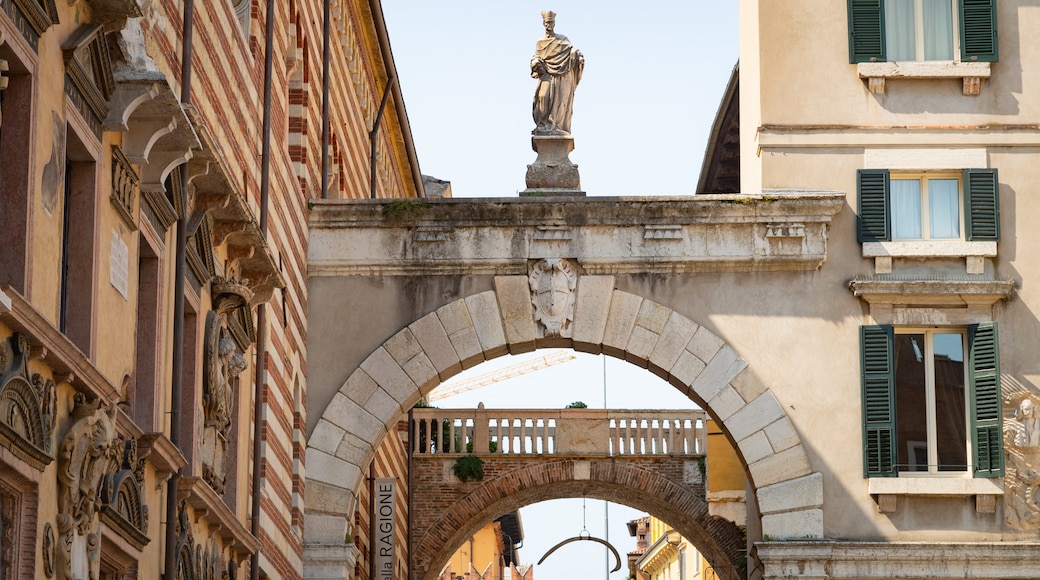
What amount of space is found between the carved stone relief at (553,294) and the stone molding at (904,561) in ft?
10.00

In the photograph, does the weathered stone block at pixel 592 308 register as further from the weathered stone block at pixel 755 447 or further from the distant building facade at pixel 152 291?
the distant building facade at pixel 152 291

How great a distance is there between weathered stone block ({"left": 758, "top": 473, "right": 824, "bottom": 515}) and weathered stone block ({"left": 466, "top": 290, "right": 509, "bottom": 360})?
3.06 metres

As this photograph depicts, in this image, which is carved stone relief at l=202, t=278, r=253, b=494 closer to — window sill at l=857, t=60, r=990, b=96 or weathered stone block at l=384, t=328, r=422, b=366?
weathered stone block at l=384, t=328, r=422, b=366

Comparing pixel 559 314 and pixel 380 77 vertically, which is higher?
pixel 380 77

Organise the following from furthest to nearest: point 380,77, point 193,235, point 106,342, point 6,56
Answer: point 380,77 < point 193,235 < point 106,342 < point 6,56

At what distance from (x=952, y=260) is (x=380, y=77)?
958 centimetres

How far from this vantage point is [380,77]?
25234mm

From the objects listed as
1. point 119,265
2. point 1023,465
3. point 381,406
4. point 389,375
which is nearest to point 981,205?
point 1023,465

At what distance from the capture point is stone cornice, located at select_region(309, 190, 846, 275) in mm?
18562

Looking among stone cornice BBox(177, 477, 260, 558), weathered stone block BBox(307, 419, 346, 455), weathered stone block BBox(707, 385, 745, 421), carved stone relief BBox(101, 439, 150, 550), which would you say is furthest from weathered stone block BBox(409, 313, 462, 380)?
carved stone relief BBox(101, 439, 150, 550)

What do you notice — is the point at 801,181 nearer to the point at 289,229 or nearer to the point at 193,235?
the point at 289,229

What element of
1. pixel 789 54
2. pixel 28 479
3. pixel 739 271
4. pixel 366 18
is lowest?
pixel 28 479

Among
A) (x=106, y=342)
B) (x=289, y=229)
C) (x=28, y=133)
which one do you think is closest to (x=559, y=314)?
(x=289, y=229)

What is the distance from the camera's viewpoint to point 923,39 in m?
19.2
